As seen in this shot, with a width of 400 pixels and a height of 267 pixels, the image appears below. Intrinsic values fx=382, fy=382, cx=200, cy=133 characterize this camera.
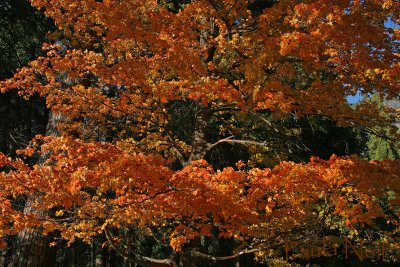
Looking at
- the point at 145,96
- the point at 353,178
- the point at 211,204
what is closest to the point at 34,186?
the point at 211,204

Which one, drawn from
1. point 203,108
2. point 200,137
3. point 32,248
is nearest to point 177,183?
point 200,137

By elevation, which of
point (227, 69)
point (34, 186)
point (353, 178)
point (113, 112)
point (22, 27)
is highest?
point (22, 27)

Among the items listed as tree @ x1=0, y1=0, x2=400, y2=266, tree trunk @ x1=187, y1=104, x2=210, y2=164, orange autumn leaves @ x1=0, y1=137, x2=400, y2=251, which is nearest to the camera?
orange autumn leaves @ x1=0, y1=137, x2=400, y2=251

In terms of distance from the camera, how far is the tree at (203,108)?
5.24 metres

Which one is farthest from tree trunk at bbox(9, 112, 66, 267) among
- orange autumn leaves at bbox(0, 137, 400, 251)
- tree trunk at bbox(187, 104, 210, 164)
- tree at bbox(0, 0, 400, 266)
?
tree trunk at bbox(187, 104, 210, 164)

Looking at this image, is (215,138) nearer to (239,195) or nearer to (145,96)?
(145,96)

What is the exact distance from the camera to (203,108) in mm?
8500

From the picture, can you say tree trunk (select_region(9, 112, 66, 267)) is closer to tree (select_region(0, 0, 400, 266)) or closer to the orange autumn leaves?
tree (select_region(0, 0, 400, 266))

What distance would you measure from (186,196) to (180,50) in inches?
103

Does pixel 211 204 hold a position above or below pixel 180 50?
below

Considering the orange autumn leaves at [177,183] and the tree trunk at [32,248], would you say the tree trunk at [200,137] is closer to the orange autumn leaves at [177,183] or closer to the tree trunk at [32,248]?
the orange autumn leaves at [177,183]

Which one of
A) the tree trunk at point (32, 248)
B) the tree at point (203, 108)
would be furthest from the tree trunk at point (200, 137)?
the tree trunk at point (32, 248)

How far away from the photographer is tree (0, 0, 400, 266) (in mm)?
5238

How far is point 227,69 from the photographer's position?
8383 mm
